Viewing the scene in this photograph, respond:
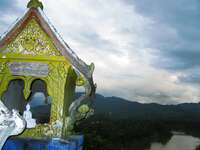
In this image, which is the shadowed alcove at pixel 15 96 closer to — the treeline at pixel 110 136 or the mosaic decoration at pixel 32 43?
the mosaic decoration at pixel 32 43

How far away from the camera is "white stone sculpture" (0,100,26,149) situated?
1990 mm

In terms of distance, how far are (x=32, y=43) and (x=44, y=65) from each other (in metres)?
0.45

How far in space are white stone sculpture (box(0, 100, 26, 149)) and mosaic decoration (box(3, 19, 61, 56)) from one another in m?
3.88

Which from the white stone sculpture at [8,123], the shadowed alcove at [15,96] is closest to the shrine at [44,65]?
the shadowed alcove at [15,96]

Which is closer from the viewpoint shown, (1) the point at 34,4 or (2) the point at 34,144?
(2) the point at 34,144

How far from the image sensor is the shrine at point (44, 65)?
573 cm

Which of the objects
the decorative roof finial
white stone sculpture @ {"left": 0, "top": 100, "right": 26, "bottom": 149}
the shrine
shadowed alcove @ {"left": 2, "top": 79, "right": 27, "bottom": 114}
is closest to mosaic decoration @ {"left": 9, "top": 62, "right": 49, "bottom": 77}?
the shrine

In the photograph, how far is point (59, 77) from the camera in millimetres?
5848

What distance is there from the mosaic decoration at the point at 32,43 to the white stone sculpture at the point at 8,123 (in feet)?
12.7

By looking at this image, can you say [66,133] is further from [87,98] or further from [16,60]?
[16,60]

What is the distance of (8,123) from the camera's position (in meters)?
1.99

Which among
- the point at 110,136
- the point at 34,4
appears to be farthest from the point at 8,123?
the point at 110,136

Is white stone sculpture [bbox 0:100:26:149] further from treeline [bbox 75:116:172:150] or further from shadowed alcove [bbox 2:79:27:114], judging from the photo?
treeline [bbox 75:116:172:150]

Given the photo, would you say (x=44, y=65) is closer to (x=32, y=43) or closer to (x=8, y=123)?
(x=32, y=43)
